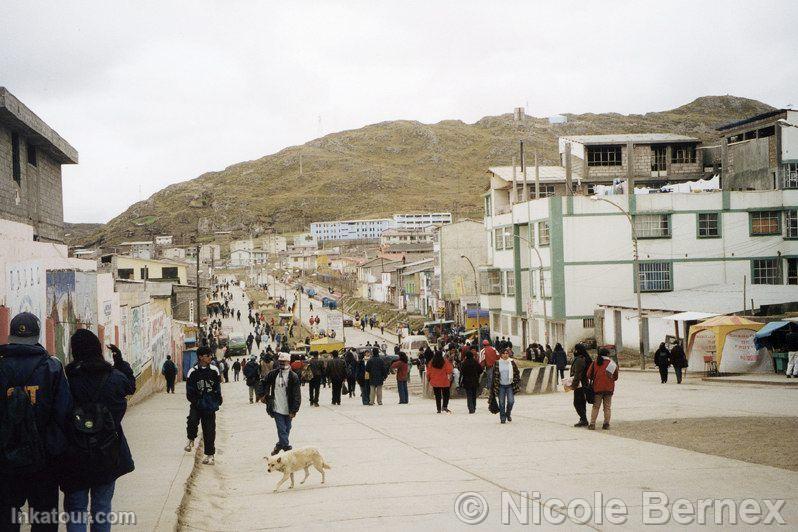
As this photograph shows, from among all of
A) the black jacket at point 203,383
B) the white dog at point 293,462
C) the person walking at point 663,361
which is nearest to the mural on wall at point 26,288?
the black jacket at point 203,383

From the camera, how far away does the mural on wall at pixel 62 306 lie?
51.1 feet

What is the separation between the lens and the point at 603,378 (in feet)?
49.3

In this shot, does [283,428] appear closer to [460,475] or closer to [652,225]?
[460,475]

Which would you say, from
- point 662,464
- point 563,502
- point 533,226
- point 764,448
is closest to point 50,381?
point 563,502

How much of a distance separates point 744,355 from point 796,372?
11.7ft

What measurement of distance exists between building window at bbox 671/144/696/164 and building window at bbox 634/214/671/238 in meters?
12.3

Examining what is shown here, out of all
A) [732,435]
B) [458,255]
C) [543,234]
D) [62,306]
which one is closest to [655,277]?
[543,234]

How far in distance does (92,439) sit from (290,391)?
6.96 m

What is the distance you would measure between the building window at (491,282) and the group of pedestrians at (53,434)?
5259cm

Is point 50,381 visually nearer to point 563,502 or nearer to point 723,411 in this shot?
point 563,502

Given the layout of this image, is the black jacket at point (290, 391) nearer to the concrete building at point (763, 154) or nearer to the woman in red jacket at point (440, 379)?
the woman in red jacket at point (440, 379)

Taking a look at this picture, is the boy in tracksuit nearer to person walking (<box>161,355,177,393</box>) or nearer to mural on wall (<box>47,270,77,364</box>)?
mural on wall (<box>47,270,77,364</box>)

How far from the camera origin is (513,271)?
5525 centimetres

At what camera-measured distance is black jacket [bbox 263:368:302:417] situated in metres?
13.1
